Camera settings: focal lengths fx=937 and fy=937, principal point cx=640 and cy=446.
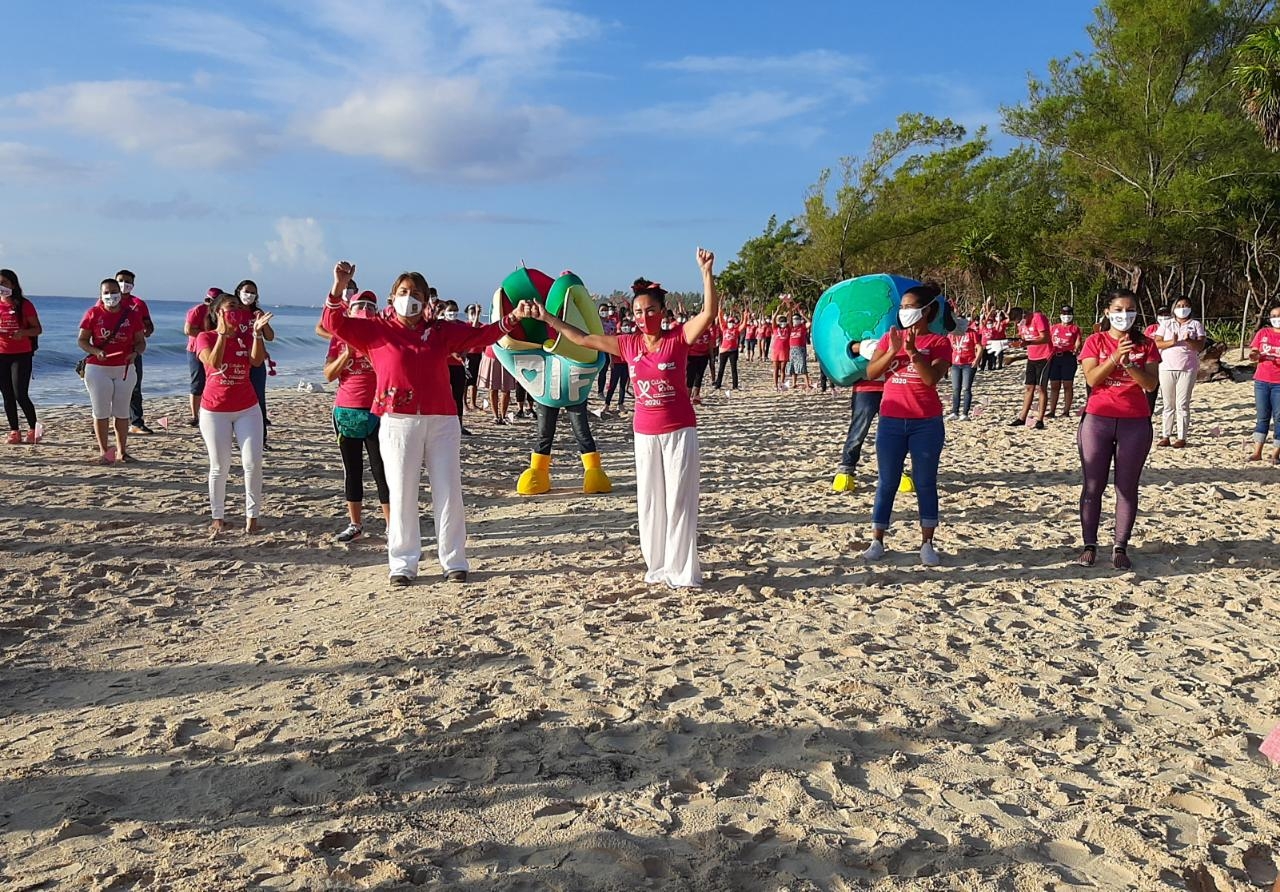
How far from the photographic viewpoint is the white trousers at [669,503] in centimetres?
543

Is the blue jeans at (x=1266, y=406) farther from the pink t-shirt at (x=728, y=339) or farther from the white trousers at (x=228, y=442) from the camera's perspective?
the pink t-shirt at (x=728, y=339)

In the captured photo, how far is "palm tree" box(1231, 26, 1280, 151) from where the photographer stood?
1694 centimetres

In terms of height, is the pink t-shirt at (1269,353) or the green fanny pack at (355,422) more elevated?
the pink t-shirt at (1269,353)

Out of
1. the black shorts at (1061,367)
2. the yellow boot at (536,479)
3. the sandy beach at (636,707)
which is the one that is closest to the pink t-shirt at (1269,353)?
the sandy beach at (636,707)

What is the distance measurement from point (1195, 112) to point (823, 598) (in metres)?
27.5

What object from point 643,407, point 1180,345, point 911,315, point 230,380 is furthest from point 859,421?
point 230,380

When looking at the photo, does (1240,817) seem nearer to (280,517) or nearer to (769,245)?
(280,517)

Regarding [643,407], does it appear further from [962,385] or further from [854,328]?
[962,385]

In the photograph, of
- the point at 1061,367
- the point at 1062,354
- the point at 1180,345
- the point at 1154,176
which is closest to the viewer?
the point at 1180,345

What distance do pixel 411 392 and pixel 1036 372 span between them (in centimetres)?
1064

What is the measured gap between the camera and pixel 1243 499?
8.11 meters

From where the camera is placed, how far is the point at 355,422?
661 centimetres

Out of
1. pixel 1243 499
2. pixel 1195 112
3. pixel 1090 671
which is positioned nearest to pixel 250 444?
pixel 1090 671

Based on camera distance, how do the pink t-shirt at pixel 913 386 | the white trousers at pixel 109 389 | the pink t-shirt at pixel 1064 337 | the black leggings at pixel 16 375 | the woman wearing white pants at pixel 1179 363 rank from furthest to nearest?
the pink t-shirt at pixel 1064 337 → the woman wearing white pants at pixel 1179 363 → the black leggings at pixel 16 375 → the white trousers at pixel 109 389 → the pink t-shirt at pixel 913 386
